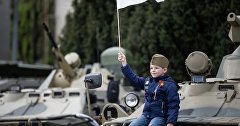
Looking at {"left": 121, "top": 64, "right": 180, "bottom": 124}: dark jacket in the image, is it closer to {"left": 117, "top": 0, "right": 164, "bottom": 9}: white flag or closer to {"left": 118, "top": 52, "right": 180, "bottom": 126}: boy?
{"left": 118, "top": 52, "right": 180, "bottom": 126}: boy

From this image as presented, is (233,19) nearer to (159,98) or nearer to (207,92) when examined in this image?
(207,92)

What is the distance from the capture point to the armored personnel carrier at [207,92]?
494cm

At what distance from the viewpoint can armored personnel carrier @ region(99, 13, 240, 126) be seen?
494 centimetres

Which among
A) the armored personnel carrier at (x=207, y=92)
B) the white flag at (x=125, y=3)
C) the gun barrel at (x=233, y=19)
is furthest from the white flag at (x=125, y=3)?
the gun barrel at (x=233, y=19)

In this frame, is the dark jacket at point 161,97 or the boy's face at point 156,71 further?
the boy's face at point 156,71

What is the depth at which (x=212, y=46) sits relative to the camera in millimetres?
5945

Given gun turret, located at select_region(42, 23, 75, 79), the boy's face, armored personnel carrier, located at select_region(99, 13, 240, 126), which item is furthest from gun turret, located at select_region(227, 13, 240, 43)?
gun turret, located at select_region(42, 23, 75, 79)

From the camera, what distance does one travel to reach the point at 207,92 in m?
5.37

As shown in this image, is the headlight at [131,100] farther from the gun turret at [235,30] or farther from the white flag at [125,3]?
the gun turret at [235,30]

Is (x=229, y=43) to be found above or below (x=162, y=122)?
above

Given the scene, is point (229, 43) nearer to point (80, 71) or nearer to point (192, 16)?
point (192, 16)

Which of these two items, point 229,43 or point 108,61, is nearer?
point 229,43

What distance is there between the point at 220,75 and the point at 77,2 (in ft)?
75.4

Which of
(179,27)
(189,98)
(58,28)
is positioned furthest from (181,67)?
(58,28)
